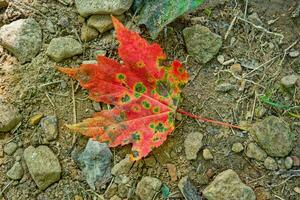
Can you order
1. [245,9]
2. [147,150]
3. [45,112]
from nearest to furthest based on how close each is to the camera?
[147,150], [45,112], [245,9]

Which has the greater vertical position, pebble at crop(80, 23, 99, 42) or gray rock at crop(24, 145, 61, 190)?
pebble at crop(80, 23, 99, 42)

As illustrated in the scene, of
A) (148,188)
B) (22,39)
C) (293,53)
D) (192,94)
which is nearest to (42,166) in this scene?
(148,188)

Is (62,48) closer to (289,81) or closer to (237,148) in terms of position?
(237,148)

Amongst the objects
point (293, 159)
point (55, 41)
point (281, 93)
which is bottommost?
Result: point (293, 159)

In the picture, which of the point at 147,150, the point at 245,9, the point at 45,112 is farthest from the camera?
the point at 245,9

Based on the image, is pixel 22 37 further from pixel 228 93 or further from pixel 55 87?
pixel 228 93

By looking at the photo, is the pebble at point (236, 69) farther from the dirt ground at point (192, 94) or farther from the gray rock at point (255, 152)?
the gray rock at point (255, 152)

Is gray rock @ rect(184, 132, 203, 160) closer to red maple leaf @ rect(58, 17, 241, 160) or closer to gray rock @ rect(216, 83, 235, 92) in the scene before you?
red maple leaf @ rect(58, 17, 241, 160)

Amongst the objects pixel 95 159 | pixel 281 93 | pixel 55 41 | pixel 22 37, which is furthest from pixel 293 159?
pixel 22 37

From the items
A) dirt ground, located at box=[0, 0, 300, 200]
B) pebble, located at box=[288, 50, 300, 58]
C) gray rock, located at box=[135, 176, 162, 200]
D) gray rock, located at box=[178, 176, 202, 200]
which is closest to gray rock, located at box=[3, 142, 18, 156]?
dirt ground, located at box=[0, 0, 300, 200]
